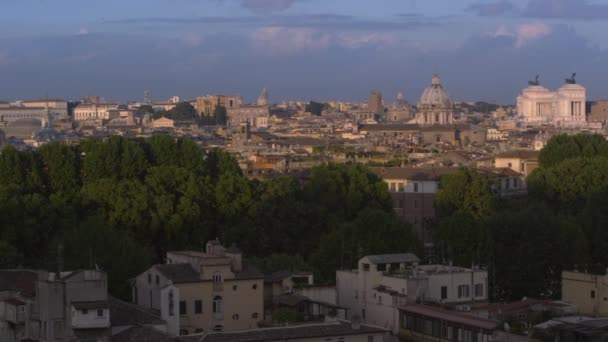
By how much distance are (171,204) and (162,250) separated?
5.75 ft

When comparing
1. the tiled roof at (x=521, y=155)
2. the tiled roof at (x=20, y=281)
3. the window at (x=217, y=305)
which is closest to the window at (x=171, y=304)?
the window at (x=217, y=305)

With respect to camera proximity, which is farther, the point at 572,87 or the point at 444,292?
the point at 572,87

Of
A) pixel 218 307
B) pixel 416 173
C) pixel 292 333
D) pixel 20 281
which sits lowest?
pixel 292 333

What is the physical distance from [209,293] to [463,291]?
14.7 ft

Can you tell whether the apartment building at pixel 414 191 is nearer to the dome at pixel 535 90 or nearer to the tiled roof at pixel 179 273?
the tiled roof at pixel 179 273

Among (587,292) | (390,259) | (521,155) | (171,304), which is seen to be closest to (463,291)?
(390,259)

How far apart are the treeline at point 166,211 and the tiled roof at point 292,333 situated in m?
6.16

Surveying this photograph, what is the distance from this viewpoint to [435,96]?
495ft

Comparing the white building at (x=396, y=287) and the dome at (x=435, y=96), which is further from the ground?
the dome at (x=435, y=96)

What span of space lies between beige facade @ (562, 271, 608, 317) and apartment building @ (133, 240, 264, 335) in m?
5.41

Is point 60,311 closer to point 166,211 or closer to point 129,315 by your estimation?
point 129,315

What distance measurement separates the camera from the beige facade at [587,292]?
2470 centimetres


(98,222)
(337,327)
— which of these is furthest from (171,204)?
(337,327)

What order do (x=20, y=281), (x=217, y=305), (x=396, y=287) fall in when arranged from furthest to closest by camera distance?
1. (x=396, y=287)
2. (x=20, y=281)
3. (x=217, y=305)
